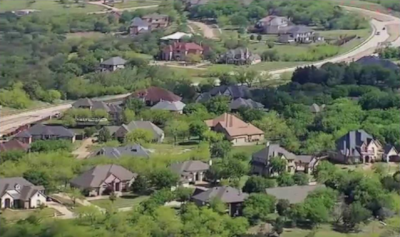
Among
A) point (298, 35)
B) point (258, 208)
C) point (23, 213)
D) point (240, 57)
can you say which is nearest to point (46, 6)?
point (298, 35)

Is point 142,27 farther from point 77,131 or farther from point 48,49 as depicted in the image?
point 77,131

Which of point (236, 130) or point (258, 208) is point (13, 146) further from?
point (258, 208)

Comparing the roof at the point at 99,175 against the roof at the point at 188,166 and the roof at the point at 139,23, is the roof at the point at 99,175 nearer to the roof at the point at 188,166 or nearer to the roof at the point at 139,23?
the roof at the point at 188,166

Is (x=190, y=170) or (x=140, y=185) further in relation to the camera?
(x=190, y=170)

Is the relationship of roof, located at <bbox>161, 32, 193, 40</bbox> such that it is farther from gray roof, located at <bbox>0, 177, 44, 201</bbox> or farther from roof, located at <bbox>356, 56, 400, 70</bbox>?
gray roof, located at <bbox>0, 177, 44, 201</bbox>

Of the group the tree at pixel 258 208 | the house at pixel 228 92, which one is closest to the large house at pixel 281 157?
the tree at pixel 258 208

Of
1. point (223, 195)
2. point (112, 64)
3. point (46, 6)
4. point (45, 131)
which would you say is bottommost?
point (46, 6)

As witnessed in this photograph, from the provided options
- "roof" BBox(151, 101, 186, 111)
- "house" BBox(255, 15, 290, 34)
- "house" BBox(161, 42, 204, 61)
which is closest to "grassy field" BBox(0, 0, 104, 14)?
"house" BBox(255, 15, 290, 34)
